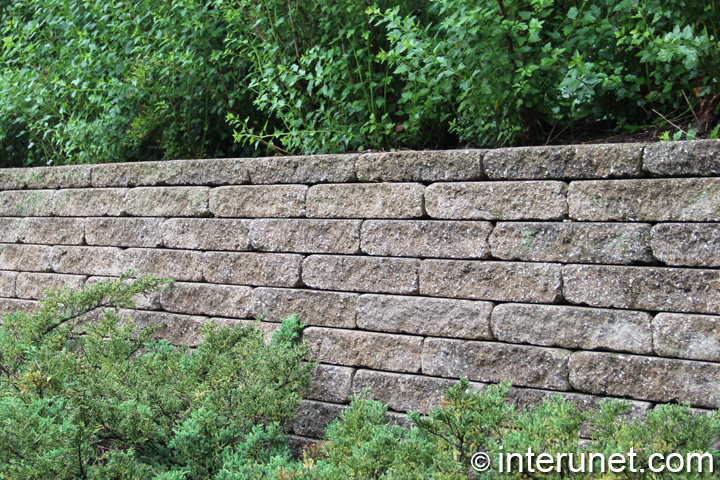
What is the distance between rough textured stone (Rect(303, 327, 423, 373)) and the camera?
11.2ft

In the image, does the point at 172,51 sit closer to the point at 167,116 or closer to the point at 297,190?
the point at 167,116

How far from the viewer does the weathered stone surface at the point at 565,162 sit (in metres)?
2.89

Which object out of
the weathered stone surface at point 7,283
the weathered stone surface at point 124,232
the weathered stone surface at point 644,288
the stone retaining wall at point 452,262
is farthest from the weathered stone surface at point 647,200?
the weathered stone surface at point 7,283

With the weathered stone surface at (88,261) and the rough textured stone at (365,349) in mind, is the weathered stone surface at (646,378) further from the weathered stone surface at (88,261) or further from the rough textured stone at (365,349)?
the weathered stone surface at (88,261)

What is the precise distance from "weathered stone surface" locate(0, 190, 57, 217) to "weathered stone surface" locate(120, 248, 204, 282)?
0.94m

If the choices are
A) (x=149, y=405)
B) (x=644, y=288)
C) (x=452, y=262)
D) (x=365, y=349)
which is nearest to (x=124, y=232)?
(x=149, y=405)

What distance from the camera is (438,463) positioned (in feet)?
7.33

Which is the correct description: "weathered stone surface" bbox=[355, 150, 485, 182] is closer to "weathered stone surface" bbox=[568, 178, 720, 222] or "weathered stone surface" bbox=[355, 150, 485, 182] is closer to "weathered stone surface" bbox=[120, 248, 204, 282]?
"weathered stone surface" bbox=[568, 178, 720, 222]

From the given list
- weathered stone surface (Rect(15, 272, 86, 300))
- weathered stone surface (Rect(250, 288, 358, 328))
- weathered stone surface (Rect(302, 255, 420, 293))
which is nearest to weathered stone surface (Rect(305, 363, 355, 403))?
weathered stone surface (Rect(250, 288, 358, 328))

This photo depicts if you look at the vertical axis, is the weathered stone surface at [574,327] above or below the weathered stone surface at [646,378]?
above

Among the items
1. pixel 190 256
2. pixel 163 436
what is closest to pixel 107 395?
pixel 163 436

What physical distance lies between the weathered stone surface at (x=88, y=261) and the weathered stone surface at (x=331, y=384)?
1611mm

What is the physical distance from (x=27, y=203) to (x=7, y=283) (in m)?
0.64

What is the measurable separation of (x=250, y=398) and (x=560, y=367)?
1409 millimetres
